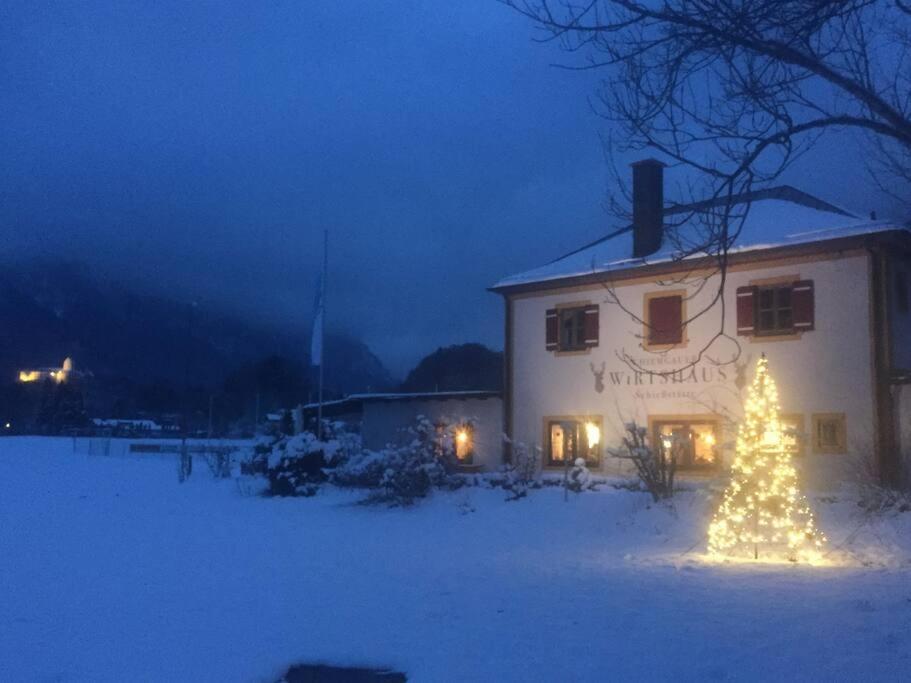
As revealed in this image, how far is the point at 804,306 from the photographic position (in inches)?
837

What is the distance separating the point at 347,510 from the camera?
20375mm

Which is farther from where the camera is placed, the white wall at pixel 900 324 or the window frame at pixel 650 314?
the window frame at pixel 650 314

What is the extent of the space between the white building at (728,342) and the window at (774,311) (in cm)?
3

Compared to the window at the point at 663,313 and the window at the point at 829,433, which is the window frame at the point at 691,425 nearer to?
the window at the point at 663,313

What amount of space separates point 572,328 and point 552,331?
2.02 feet

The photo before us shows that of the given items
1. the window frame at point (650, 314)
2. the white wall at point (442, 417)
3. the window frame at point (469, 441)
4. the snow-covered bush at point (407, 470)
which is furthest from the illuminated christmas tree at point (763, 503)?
the window frame at point (469, 441)

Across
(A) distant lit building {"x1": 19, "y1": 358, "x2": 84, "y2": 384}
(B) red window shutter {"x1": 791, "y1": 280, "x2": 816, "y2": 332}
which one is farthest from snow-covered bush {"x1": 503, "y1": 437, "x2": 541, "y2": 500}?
(A) distant lit building {"x1": 19, "y1": 358, "x2": 84, "y2": 384}

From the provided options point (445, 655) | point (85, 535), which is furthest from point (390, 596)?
point (85, 535)

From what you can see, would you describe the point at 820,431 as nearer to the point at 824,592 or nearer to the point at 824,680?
the point at 824,592

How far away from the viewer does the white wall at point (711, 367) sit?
67.5ft

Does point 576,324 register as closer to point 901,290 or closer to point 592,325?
point 592,325

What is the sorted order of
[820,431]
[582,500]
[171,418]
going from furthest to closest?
[171,418] → [820,431] → [582,500]

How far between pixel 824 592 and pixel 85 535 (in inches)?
477

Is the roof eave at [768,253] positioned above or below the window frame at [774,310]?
above
